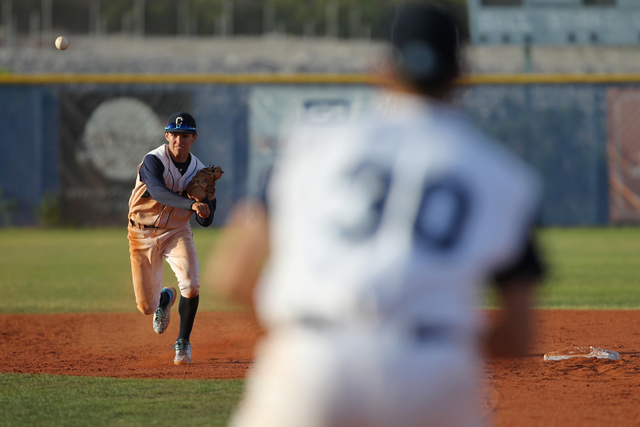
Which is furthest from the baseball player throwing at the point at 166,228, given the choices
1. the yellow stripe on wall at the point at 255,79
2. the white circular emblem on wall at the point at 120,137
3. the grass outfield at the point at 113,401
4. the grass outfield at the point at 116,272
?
the white circular emblem on wall at the point at 120,137

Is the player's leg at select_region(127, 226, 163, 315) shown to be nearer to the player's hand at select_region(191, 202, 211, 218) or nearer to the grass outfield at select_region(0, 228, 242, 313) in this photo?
the player's hand at select_region(191, 202, 211, 218)

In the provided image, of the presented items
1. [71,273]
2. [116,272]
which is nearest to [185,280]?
[71,273]

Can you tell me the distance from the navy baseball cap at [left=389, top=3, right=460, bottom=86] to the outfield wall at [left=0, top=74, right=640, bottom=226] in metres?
16.3

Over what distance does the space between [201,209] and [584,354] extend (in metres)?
2.77

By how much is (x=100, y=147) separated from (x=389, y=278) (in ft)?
57.9

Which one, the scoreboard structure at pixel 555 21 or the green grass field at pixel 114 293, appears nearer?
the green grass field at pixel 114 293

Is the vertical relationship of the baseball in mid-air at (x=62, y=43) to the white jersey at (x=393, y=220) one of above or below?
above

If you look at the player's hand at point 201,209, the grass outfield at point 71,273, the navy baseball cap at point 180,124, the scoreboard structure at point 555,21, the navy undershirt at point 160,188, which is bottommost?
the grass outfield at point 71,273

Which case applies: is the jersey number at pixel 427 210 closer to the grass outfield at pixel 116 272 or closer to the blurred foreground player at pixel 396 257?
the blurred foreground player at pixel 396 257

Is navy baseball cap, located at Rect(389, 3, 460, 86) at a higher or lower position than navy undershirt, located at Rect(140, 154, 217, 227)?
higher

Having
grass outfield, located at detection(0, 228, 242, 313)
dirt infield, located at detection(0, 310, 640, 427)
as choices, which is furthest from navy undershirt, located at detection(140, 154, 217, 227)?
grass outfield, located at detection(0, 228, 242, 313)

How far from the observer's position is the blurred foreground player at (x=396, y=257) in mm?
1577

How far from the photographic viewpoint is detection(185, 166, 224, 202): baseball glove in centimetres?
573

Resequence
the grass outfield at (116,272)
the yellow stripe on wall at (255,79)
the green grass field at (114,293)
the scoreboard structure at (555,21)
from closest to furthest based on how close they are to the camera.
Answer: the green grass field at (114,293)
the grass outfield at (116,272)
the yellow stripe on wall at (255,79)
the scoreboard structure at (555,21)
